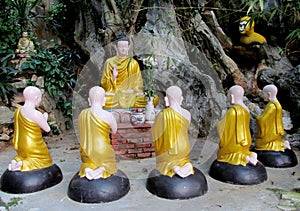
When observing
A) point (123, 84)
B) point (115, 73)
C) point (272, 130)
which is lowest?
point (272, 130)

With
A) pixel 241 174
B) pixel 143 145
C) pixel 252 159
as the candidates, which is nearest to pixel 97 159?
pixel 143 145

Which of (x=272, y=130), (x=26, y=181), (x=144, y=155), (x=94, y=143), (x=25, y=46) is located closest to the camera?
(x=94, y=143)

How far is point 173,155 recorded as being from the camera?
3.40 m

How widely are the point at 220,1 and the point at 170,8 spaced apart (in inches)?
61.5

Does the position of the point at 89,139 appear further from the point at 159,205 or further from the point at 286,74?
the point at 286,74

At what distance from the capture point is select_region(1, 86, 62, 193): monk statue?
3484 millimetres

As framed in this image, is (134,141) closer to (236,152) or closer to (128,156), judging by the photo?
→ (128,156)

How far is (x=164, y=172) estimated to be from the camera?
3.39 meters

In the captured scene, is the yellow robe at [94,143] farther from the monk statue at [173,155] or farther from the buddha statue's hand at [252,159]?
the buddha statue's hand at [252,159]

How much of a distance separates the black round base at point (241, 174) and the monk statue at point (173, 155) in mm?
399

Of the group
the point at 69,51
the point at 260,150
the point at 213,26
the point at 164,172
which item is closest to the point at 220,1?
the point at 213,26

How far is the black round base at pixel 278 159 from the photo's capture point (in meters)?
4.21

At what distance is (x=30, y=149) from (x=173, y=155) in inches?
62.1

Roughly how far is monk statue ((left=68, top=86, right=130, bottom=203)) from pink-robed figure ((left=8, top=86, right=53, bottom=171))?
0.53 metres
